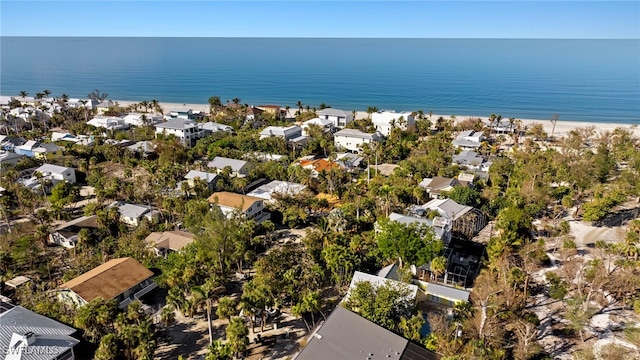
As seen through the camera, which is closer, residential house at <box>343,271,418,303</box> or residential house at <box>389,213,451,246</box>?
residential house at <box>343,271,418,303</box>

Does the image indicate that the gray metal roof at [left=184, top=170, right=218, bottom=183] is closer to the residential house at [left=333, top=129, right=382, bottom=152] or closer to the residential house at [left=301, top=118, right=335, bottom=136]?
the residential house at [left=333, top=129, right=382, bottom=152]

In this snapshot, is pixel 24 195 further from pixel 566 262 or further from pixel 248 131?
pixel 566 262

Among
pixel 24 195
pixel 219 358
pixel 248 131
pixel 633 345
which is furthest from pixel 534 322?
pixel 248 131

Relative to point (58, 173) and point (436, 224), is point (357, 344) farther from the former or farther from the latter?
point (58, 173)

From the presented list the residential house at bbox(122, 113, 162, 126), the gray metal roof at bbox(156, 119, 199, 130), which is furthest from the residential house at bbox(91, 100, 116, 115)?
the gray metal roof at bbox(156, 119, 199, 130)

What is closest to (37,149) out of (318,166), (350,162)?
(318,166)

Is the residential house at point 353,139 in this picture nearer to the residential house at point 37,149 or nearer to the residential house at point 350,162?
the residential house at point 350,162

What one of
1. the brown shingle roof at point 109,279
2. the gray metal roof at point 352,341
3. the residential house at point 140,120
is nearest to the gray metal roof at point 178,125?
the residential house at point 140,120
